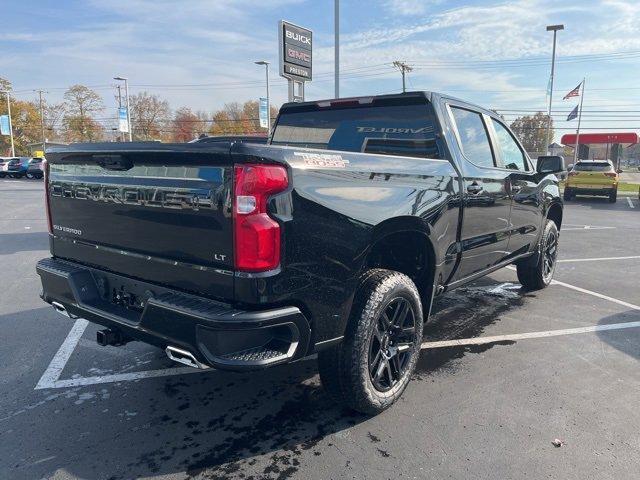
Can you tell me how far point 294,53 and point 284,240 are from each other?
39.6 feet

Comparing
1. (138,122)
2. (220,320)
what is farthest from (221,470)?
(138,122)

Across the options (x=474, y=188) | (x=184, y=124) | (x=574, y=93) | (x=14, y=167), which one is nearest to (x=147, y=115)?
(x=184, y=124)

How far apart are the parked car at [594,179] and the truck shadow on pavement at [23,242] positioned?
18.7 metres

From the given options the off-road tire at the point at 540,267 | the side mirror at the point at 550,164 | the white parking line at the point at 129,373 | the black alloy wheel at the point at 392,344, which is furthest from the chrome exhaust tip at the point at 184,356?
the off-road tire at the point at 540,267

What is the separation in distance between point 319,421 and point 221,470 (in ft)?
2.29

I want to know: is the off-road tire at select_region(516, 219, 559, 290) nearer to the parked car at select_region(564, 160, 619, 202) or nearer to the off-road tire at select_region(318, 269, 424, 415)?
the off-road tire at select_region(318, 269, 424, 415)

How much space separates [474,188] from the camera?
373cm

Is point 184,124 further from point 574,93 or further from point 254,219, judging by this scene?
point 254,219

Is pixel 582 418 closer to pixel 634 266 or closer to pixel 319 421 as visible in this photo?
pixel 319 421

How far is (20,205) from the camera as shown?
15461 mm

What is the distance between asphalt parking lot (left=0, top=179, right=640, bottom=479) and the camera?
2.49 m

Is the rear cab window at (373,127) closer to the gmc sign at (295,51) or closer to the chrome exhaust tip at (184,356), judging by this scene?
the chrome exhaust tip at (184,356)

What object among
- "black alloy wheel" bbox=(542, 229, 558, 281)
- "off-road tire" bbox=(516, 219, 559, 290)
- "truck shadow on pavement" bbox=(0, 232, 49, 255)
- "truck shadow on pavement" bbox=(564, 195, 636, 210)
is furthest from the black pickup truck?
"truck shadow on pavement" bbox=(564, 195, 636, 210)

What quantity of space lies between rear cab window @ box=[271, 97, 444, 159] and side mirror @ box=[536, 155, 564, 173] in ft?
6.40
